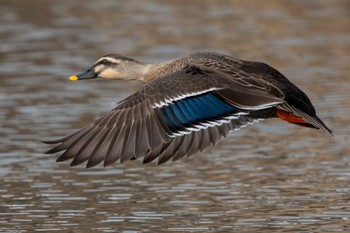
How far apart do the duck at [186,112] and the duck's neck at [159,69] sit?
0.37 m

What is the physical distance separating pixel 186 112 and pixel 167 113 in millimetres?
165

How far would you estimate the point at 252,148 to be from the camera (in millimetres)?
13375

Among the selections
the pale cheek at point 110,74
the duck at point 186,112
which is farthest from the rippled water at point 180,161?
the pale cheek at point 110,74

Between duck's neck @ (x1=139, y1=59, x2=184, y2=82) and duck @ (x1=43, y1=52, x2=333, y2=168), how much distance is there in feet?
1.23

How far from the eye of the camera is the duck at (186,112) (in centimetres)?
959

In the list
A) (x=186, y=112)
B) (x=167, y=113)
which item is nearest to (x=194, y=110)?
(x=186, y=112)

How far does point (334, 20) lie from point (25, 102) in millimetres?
8406

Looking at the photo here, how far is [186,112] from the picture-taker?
32.6ft

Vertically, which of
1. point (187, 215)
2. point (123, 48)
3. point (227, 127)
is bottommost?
point (187, 215)

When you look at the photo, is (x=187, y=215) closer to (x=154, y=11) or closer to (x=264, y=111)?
(x=264, y=111)

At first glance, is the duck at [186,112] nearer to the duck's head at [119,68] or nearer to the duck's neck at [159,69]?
the duck's neck at [159,69]

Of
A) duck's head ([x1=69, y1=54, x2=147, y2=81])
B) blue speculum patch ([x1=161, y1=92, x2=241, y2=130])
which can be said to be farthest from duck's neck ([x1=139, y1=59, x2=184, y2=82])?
blue speculum patch ([x1=161, y1=92, x2=241, y2=130])

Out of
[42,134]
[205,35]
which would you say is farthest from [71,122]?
[205,35]

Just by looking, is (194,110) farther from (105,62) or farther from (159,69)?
(105,62)
